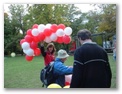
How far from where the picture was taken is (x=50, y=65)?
2.88 meters

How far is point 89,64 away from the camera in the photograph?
2359mm

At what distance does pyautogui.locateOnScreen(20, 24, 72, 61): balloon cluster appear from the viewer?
2.80 metres

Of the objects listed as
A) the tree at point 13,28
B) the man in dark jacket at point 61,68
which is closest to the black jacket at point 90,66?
the man in dark jacket at point 61,68

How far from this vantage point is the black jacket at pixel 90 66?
2256 millimetres

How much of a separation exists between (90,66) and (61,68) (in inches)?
21.3

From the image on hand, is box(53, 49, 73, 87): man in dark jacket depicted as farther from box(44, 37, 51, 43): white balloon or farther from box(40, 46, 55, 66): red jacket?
box(44, 37, 51, 43): white balloon

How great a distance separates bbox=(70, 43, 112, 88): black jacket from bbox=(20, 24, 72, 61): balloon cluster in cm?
56

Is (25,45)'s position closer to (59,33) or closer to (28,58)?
(28,58)

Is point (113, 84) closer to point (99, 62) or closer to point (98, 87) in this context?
point (98, 87)

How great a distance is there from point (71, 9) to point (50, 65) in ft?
2.59

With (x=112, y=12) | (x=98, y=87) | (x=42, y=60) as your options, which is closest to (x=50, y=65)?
(x=42, y=60)

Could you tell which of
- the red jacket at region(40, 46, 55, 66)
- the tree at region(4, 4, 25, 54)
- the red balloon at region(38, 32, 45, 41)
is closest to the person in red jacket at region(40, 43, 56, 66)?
the red jacket at region(40, 46, 55, 66)

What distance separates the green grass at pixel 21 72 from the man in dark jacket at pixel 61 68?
8.3 inches

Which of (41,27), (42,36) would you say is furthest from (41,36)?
(41,27)
